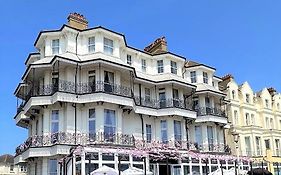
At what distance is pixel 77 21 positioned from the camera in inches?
1216

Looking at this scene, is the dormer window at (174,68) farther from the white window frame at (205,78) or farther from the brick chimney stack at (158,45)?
the white window frame at (205,78)

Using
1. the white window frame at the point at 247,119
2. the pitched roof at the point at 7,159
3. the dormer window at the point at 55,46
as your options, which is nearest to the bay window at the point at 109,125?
the dormer window at the point at 55,46

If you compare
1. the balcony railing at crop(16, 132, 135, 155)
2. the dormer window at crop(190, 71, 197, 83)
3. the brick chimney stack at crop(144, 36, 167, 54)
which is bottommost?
the balcony railing at crop(16, 132, 135, 155)

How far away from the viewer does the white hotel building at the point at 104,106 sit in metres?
26.0

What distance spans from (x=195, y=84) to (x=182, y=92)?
10.6 ft

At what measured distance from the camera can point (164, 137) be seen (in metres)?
32.2

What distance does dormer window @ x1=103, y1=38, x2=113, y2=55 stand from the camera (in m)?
29.4

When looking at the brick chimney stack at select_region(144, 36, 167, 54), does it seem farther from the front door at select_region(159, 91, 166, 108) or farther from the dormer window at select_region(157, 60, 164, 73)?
the front door at select_region(159, 91, 166, 108)

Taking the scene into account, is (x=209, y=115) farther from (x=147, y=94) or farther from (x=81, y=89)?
(x=81, y=89)

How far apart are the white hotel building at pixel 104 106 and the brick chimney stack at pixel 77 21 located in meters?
0.08

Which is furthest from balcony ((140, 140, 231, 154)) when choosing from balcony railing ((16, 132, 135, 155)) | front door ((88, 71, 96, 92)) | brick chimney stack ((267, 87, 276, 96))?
brick chimney stack ((267, 87, 276, 96))

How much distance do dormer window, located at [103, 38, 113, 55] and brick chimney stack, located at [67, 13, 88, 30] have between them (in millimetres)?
2878

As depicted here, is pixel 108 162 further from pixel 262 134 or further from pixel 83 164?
pixel 262 134

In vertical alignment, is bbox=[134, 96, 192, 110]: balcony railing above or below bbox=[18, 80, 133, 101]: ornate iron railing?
below
